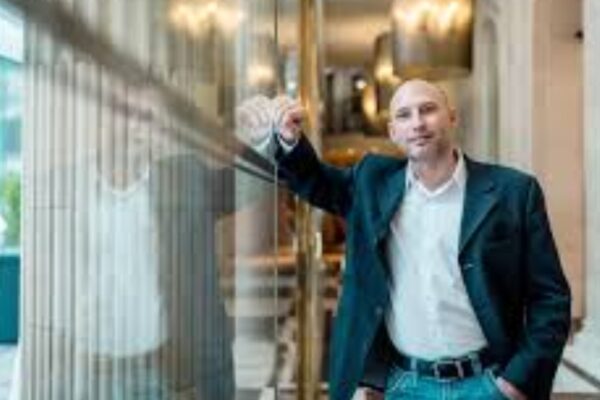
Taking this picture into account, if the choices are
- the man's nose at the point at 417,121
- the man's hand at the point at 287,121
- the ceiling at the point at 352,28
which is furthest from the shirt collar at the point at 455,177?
the ceiling at the point at 352,28

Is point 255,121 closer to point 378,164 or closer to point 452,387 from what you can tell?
point 378,164

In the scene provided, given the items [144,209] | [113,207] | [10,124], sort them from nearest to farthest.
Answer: [10,124] < [113,207] < [144,209]

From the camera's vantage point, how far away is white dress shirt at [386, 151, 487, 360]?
210 centimetres

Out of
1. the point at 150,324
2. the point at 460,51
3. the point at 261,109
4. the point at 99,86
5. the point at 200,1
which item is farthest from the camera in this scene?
the point at 460,51

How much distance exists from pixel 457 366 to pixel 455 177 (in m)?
0.43

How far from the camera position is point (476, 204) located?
2072 mm

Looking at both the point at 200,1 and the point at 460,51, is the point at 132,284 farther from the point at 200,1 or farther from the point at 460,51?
the point at 460,51

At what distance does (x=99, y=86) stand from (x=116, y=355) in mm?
357

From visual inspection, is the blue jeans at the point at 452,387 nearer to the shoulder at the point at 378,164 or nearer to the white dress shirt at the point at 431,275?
the white dress shirt at the point at 431,275

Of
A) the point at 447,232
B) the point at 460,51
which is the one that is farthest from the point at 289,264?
the point at 460,51

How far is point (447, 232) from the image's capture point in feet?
6.88

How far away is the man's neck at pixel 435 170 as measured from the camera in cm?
212

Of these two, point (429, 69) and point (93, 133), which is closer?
point (93, 133)

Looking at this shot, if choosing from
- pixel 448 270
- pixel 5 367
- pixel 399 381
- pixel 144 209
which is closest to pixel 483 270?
pixel 448 270
